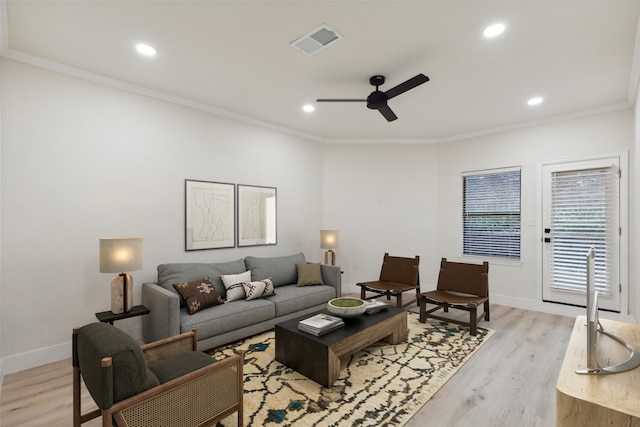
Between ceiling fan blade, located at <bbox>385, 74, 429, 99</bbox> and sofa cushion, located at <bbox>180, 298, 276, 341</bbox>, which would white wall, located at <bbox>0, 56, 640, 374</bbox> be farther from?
ceiling fan blade, located at <bbox>385, 74, 429, 99</bbox>

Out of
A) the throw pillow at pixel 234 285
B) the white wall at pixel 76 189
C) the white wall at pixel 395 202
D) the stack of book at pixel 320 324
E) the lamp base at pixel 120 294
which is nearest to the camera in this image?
the stack of book at pixel 320 324

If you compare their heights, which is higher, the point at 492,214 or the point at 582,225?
the point at 492,214

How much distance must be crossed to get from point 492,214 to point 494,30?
3.30 meters

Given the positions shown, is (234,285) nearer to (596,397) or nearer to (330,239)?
(330,239)

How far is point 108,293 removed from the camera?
324cm

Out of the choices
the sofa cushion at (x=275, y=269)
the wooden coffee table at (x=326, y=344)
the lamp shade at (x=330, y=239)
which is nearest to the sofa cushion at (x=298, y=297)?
the sofa cushion at (x=275, y=269)

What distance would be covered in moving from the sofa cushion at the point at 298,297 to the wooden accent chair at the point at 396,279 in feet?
2.02

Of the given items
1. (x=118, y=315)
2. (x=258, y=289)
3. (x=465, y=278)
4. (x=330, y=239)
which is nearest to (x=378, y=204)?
(x=330, y=239)

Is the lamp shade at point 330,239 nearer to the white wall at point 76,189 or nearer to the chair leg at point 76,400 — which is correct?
the white wall at point 76,189

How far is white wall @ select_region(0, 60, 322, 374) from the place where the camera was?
2.75 meters

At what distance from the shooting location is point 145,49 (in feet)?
8.96

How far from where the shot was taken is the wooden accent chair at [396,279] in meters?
4.37

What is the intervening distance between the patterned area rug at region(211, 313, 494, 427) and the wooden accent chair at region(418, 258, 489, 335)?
0.36 metres

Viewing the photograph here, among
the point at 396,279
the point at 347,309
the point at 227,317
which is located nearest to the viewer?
the point at 347,309
